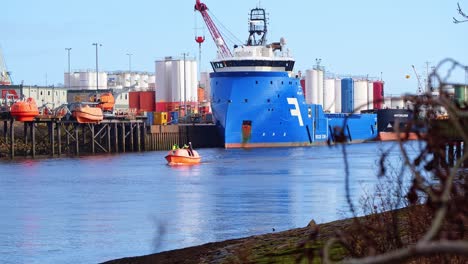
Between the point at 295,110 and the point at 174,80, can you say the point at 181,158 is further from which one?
the point at 174,80

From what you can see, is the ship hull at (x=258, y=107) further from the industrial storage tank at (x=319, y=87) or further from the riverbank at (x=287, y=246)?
the riverbank at (x=287, y=246)

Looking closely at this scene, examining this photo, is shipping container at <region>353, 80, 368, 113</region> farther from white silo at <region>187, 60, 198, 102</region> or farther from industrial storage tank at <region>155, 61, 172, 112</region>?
industrial storage tank at <region>155, 61, 172, 112</region>

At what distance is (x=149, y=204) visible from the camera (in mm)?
32938

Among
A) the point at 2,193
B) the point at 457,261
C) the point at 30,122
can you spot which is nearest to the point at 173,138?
the point at 30,122

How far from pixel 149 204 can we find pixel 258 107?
4749 centimetres

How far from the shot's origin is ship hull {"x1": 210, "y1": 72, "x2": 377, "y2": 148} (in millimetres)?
79625

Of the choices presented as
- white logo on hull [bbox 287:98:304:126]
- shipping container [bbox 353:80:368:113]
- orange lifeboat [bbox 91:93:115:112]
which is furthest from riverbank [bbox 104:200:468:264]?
shipping container [bbox 353:80:368:113]

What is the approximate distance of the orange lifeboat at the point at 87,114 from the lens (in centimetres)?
7725

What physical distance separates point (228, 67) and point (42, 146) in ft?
56.5

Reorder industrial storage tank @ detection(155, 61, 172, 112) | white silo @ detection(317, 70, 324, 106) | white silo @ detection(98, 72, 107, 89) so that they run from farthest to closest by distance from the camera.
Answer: white silo @ detection(98, 72, 107, 89) → white silo @ detection(317, 70, 324, 106) → industrial storage tank @ detection(155, 61, 172, 112)

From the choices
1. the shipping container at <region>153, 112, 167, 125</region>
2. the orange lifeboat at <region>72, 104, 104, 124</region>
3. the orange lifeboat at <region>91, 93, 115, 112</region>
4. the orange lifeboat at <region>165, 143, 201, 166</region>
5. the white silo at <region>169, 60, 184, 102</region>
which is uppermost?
the white silo at <region>169, 60, 184, 102</region>

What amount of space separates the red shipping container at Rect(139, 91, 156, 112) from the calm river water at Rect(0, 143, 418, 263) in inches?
2325

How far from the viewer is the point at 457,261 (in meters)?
8.81

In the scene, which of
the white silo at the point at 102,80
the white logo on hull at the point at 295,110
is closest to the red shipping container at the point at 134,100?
the white silo at the point at 102,80
